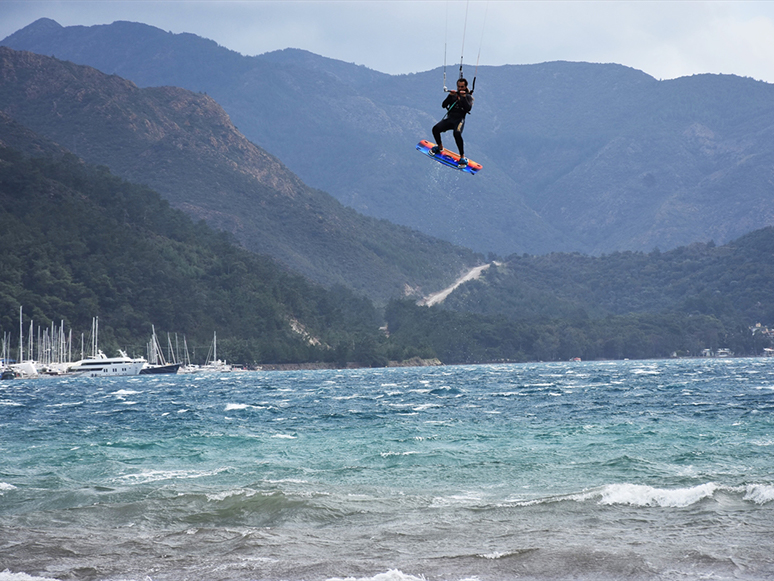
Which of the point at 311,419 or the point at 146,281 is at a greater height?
A: the point at 146,281

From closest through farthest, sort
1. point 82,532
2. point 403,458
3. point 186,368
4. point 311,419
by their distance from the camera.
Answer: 1. point 82,532
2. point 403,458
3. point 311,419
4. point 186,368

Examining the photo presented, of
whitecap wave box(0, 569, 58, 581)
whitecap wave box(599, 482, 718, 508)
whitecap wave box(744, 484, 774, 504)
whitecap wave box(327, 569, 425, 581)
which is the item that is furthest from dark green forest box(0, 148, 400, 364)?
whitecap wave box(327, 569, 425, 581)

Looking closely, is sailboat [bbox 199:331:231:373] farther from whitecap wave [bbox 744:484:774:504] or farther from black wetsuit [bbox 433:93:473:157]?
whitecap wave [bbox 744:484:774:504]

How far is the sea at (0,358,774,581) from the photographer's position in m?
14.0

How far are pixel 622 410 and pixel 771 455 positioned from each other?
742 inches

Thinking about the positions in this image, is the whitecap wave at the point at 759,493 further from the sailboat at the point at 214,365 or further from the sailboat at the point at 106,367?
the sailboat at the point at 214,365

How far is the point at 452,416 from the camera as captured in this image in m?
41.8

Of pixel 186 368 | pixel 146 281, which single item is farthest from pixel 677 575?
pixel 146 281

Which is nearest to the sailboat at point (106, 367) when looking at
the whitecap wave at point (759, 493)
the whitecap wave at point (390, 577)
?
the whitecap wave at point (759, 493)

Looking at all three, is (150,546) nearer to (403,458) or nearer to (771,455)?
(403,458)

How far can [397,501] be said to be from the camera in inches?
750

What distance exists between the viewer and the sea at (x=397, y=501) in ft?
45.8

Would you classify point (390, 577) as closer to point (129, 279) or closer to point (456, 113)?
point (456, 113)

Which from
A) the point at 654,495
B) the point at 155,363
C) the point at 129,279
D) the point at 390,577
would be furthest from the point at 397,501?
the point at 129,279
